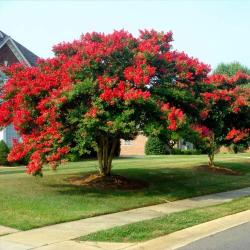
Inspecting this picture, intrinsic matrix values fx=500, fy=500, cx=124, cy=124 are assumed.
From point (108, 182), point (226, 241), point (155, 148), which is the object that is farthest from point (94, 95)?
point (155, 148)

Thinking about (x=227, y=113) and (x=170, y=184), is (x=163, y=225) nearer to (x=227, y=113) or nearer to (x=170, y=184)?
(x=170, y=184)

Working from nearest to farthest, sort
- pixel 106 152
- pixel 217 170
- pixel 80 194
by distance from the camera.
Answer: pixel 80 194
pixel 106 152
pixel 217 170

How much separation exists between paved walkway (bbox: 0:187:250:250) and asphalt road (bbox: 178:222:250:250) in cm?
179

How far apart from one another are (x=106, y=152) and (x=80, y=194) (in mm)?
2292

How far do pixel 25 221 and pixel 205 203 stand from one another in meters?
5.19

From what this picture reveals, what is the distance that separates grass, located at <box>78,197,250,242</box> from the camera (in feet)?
27.5

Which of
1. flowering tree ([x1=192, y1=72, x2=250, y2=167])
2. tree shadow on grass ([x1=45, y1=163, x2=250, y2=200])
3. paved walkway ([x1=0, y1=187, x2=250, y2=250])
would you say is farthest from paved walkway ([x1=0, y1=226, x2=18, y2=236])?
flowering tree ([x1=192, y1=72, x2=250, y2=167])

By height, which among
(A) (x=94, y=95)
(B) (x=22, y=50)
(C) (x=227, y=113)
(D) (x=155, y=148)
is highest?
(B) (x=22, y=50)

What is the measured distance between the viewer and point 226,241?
845 centimetres

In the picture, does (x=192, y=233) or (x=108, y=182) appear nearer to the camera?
(x=192, y=233)

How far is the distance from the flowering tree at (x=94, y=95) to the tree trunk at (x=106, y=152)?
266mm

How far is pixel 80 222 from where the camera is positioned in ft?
31.7

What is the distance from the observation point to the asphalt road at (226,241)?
798 cm

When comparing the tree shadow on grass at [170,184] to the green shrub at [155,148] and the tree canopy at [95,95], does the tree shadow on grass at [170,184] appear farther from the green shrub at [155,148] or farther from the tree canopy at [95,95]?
the green shrub at [155,148]
